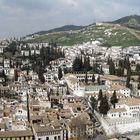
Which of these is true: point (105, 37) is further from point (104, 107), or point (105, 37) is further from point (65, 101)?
point (104, 107)

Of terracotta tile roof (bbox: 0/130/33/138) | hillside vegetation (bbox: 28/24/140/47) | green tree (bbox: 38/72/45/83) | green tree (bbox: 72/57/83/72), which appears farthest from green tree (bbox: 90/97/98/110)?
hillside vegetation (bbox: 28/24/140/47)

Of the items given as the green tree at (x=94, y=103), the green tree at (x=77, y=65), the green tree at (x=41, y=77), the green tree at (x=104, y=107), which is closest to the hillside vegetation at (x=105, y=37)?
the green tree at (x=77, y=65)

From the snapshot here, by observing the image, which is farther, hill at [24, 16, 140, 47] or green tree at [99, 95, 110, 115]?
hill at [24, 16, 140, 47]

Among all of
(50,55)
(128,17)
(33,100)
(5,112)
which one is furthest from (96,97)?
(128,17)

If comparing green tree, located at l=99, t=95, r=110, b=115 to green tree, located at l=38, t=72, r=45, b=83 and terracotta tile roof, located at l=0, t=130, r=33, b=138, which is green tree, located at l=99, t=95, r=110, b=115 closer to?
terracotta tile roof, located at l=0, t=130, r=33, b=138

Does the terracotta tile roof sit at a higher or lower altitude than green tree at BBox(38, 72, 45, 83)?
lower

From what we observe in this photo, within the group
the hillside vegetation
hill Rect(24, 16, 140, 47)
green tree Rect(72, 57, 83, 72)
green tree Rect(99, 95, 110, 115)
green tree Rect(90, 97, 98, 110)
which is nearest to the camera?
green tree Rect(99, 95, 110, 115)

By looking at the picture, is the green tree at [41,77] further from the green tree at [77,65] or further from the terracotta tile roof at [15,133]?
the terracotta tile roof at [15,133]

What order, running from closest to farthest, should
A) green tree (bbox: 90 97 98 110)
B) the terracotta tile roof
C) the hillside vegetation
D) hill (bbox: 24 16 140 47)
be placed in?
the terracotta tile roof
green tree (bbox: 90 97 98 110)
the hillside vegetation
hill (bbox: 24 16 140 47)

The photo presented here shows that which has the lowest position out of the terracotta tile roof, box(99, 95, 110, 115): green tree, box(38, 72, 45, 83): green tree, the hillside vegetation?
the terracotta tile roof

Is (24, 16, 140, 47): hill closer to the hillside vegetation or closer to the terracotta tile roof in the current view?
the hillside vegetation
